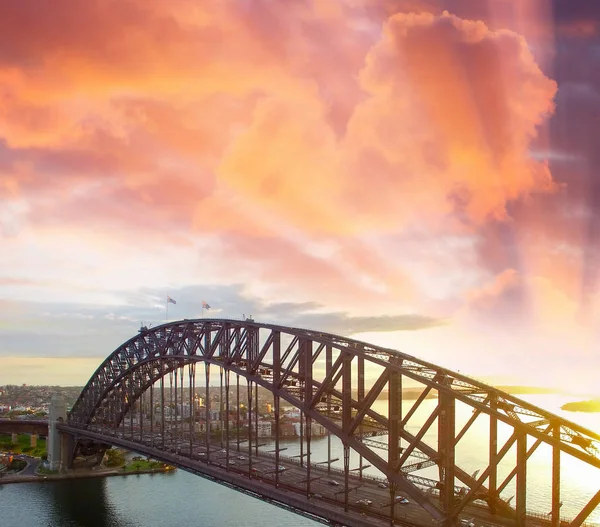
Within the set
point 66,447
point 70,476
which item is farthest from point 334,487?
point 66,447

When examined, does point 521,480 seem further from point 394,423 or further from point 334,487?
point 334,487

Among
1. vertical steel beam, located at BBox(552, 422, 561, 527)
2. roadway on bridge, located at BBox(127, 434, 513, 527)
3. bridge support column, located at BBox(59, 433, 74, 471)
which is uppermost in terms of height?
vertical steel beam, located at BBox(552, 422, 561, 527)

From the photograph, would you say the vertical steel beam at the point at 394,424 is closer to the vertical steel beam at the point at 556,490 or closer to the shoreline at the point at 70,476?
the vertical steel beam at the point at 556,490

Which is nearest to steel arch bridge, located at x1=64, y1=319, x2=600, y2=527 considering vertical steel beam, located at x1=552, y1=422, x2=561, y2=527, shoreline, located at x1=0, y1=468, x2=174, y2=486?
vertical steel beam, located at x1=552, y1=422, x2=561, y2=527

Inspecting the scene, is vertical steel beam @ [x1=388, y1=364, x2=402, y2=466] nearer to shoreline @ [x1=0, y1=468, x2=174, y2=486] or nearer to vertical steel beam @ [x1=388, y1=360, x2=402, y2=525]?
vertical steel beam @ [x1=388, y1=360, x2=402, y2=525]

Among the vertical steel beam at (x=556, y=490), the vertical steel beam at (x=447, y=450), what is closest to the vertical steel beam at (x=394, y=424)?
the vertical steel beam at (x=447, y=450)
